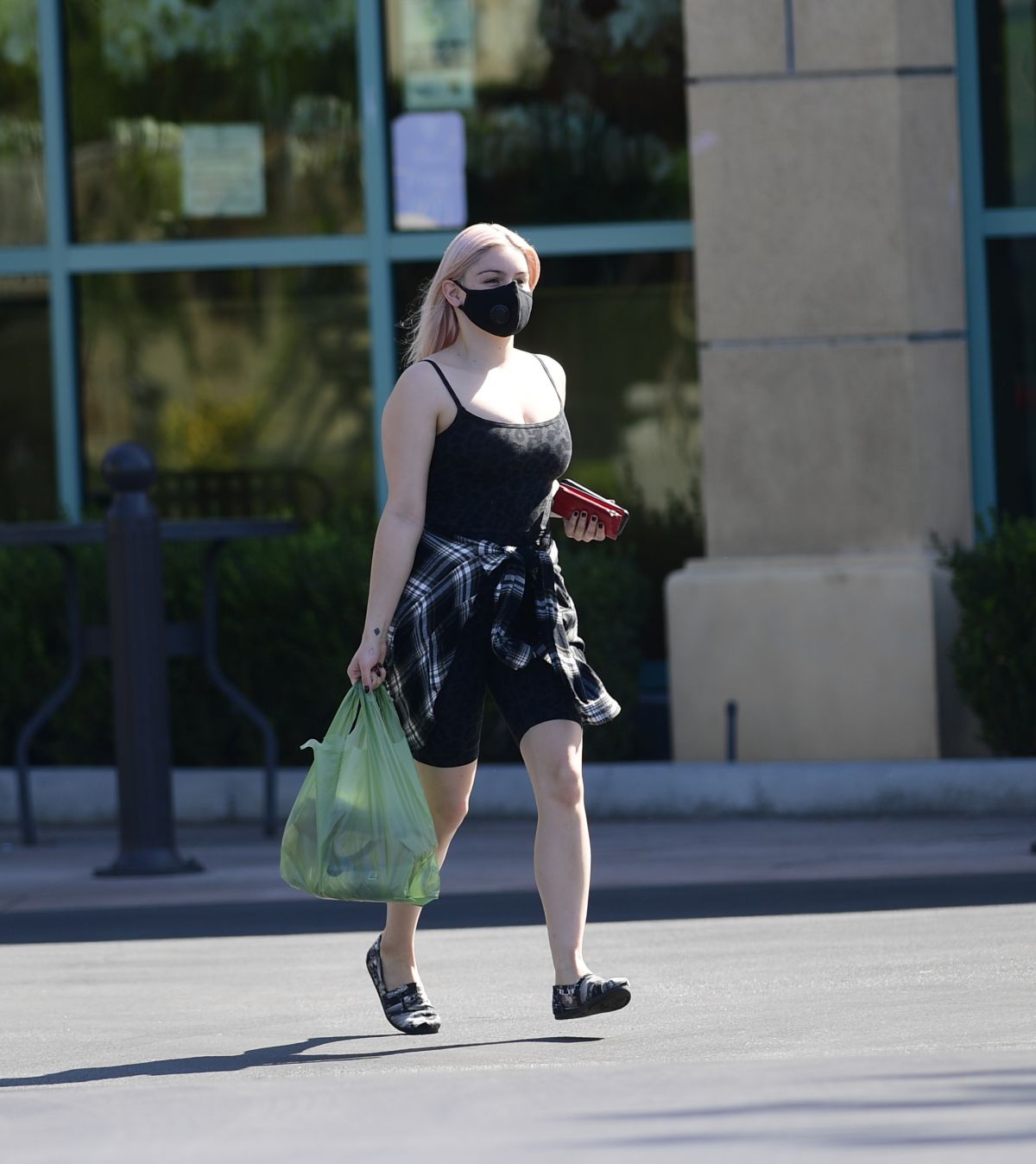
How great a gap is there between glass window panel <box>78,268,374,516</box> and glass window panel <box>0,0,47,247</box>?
418 millimetres

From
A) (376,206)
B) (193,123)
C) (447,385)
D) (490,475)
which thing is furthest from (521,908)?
(193,123)

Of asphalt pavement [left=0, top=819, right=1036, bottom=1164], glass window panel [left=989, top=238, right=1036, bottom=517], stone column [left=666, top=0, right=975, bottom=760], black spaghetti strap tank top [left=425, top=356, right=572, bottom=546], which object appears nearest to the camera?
asphalt pavement [left=0, top=819, right=1036, bottom=1164]

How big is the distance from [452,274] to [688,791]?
401 centimetres

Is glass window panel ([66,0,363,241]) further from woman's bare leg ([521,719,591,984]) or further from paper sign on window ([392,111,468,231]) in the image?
woman's bare leg ([521,719,591,984])

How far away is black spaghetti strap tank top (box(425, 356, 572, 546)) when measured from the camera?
5422 mm

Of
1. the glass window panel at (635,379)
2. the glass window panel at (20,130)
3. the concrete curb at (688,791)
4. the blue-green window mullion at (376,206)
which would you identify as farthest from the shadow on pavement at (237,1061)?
the glass window panel at (20,130)

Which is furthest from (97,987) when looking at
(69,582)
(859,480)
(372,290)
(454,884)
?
(372,290)

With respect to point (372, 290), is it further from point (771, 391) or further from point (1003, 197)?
point (1003, 197)

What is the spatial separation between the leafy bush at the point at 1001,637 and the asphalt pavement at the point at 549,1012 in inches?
26.5

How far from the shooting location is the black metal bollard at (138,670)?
26.7 ft

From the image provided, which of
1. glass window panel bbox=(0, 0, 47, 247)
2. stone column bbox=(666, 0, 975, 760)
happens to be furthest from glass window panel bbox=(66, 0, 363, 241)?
stone column bbox=(666, 0, 975, 760)

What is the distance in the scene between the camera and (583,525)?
18.8 feet

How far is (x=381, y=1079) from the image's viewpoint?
4.84m

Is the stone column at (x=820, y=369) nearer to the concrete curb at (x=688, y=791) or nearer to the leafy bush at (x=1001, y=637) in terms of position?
the leafy bush at (x=1001, y=637)
